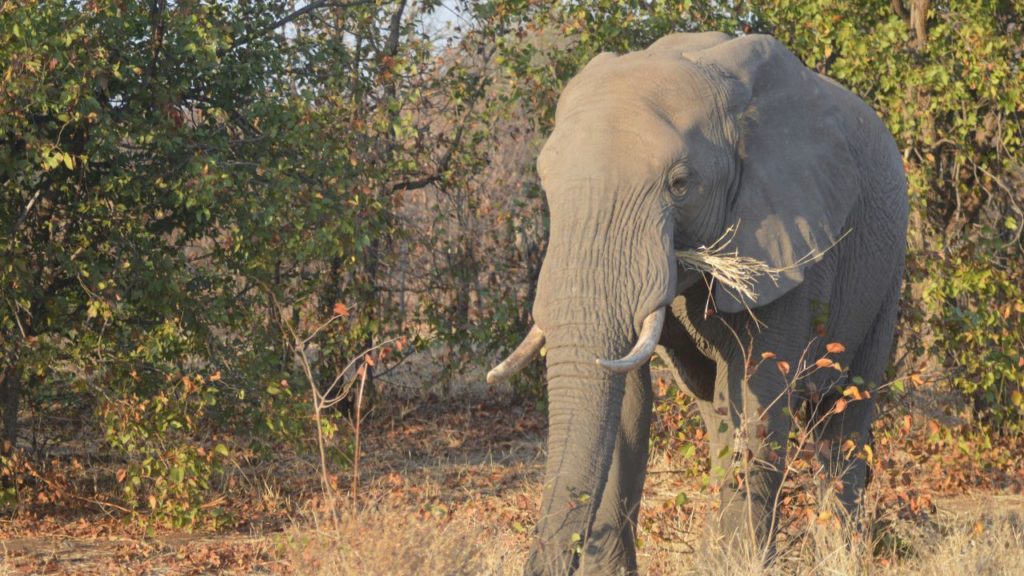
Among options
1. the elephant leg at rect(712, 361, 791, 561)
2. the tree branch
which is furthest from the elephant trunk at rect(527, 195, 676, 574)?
the tree branch

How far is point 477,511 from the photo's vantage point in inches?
307

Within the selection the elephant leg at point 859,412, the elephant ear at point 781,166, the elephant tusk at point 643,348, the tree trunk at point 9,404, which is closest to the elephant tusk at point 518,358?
the elephant tusk at point 643,348

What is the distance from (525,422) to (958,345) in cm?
369

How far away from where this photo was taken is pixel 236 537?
7.67 meters

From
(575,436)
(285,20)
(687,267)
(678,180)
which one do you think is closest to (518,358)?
(575,436)

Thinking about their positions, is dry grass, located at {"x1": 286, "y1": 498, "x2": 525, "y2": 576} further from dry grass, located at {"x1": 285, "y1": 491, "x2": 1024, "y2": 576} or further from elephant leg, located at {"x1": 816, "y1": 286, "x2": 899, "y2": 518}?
elephant leg, located at {"x1": 816, "y1": 286, "x2": 899, "y2": 518}

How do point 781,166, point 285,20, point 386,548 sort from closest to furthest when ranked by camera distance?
point 386,548, point 781,166, point 285,20

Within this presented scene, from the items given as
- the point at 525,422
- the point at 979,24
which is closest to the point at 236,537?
the point at 525,422

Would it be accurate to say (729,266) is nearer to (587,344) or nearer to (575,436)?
(587,344)

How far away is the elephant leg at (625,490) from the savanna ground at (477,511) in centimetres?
23

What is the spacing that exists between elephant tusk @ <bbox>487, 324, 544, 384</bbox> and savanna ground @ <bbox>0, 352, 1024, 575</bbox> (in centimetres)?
51

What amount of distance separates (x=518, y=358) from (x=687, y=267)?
0.77 m

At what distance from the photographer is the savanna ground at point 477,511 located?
4770 mm

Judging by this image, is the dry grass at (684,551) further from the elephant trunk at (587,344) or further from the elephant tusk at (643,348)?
the elephant tusk at (643,348)
